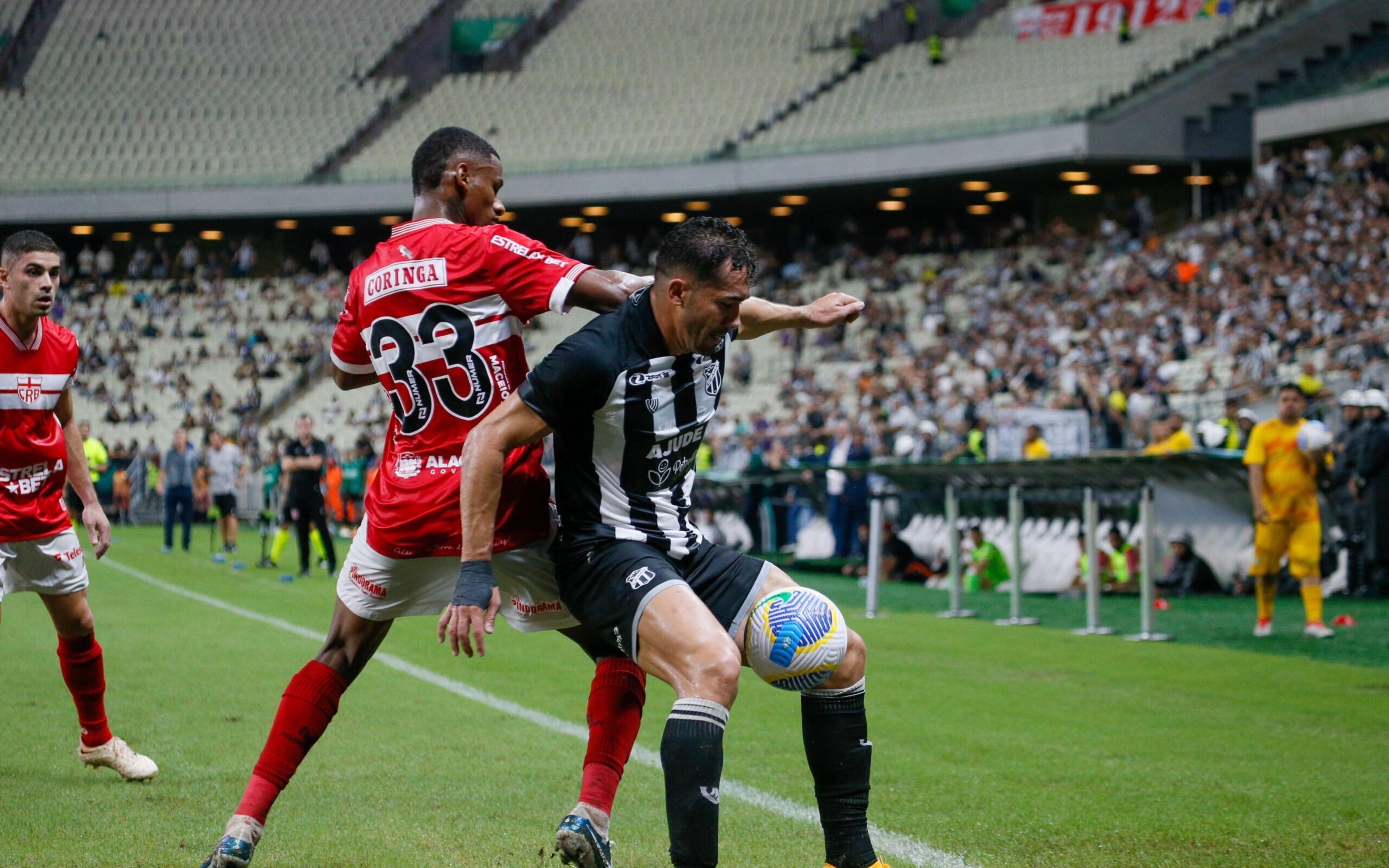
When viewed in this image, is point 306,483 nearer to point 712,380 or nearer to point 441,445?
point 441,445

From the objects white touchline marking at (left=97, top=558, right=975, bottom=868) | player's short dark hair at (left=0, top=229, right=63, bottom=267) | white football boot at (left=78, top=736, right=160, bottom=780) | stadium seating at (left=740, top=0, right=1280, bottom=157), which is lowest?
white touchline marking at (left=97, top=558, right=975, bottom=868)

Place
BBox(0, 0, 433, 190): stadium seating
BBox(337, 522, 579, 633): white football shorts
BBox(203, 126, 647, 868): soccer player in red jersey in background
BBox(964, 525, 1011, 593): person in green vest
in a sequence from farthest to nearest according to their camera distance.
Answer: BBox(0, 0, 433, 190): stadium seating
BBox(964, 525, 1011, 593): person in green vest
BBox(337, 522, 579, 633): white football shorts
BBox(203, 126, 647, 868): soccer player in red jersey in background

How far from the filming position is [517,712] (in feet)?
25.6

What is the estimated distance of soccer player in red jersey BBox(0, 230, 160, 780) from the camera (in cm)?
582

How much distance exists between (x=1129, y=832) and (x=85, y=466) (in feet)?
14.7

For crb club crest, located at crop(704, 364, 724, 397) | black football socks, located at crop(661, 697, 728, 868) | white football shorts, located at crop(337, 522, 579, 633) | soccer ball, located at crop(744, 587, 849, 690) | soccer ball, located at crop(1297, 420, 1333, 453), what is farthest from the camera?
soccer ball, located at crop(1297, 420, 1333, 453)

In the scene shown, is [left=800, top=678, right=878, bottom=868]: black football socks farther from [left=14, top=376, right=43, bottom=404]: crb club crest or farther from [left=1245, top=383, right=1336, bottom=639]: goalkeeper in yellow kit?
[left=1245, top=383, right=1336, bottom=639]: goalkeeper in yellow kit

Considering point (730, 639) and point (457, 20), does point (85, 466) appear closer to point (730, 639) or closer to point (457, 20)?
point (730, 639)

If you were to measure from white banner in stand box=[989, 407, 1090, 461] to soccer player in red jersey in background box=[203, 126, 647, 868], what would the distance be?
1536 centimetres

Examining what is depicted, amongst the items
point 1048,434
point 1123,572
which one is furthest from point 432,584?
point 1048,434

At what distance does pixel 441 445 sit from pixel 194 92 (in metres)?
47.6

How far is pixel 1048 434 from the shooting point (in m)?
19.7

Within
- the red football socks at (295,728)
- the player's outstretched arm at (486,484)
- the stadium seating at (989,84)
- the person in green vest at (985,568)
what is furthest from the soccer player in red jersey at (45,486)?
the stadium seating at (989,84)

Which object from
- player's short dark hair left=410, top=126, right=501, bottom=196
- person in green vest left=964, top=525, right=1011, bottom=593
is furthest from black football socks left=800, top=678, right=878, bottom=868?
person in green vest left=964, top=525, right=1011, bottom=593
